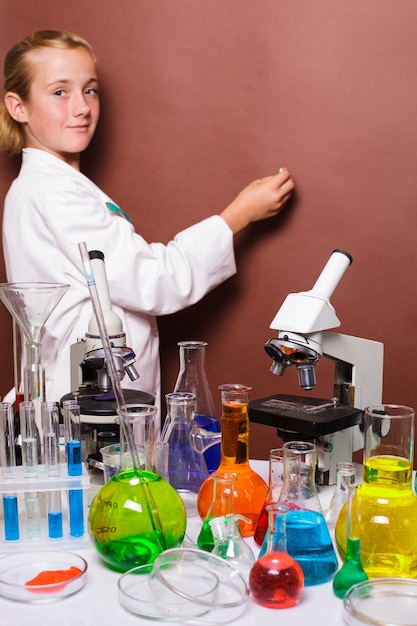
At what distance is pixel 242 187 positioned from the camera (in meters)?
2.29

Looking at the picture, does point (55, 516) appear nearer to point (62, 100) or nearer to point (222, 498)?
point (222, 498)

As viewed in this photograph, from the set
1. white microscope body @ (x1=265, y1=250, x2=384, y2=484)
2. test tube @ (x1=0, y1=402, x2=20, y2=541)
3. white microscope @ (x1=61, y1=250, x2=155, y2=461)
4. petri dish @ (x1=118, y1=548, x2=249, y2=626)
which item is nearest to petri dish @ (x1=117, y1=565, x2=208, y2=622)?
petri dish @ (x1=118, y1=548, x2=249, y2=626)

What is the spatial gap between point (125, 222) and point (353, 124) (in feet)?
2.34

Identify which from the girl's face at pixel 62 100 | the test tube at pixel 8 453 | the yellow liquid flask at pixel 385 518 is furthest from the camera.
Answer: the girl's face at pixel 62 100

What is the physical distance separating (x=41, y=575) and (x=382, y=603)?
0.43m

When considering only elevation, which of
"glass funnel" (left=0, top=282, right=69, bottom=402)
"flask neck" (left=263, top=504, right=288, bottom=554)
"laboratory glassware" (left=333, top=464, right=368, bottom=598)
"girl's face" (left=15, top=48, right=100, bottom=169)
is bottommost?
"laboratory glassware" (left=333, top=464, right=368, bottom=598)

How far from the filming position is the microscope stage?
4.08ft

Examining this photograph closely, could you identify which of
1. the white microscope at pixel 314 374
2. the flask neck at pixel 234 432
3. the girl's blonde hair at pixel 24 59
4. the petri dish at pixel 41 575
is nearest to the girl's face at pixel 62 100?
the girl's blonde hair at pixel 24 59

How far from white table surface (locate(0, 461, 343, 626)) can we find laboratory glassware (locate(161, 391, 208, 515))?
0.90 feet

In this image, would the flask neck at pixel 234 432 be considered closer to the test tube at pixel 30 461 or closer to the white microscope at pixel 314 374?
the white microscope at pixel 314 374

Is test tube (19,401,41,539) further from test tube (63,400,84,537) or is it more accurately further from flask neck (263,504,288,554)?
flask neck (263,504,288,554)

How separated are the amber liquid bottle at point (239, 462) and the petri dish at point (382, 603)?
24cm

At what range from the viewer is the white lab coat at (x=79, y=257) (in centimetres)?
205

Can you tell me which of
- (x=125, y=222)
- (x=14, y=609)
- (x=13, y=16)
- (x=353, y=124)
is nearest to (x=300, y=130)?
(x=353, y=124)
